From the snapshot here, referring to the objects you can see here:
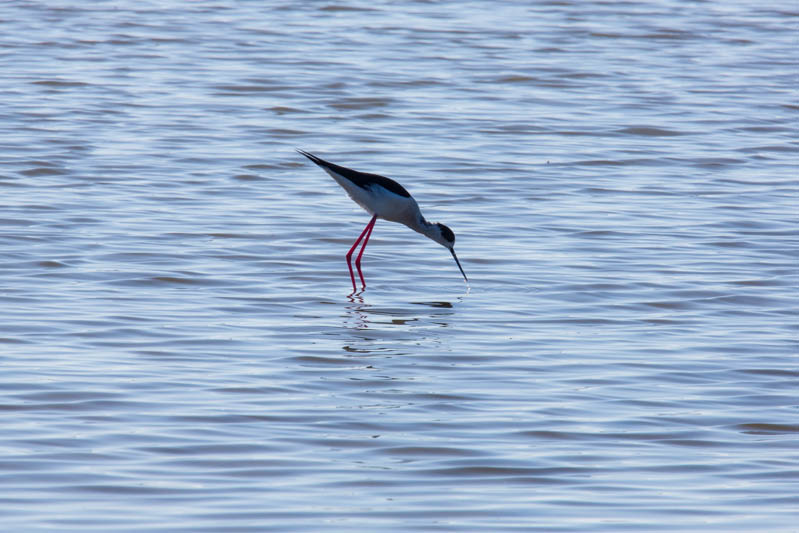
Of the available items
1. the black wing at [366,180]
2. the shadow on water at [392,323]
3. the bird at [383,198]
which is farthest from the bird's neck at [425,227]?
the shadow on water at [392,323]

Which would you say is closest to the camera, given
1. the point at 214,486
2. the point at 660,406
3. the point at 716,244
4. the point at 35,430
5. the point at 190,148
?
the point at 214,486

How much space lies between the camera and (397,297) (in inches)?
360

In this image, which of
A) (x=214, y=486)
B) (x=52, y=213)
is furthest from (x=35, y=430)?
(x=52, y=213)

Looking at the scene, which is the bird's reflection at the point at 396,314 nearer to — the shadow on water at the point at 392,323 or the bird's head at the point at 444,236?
the shadow on water at the point at 392,323

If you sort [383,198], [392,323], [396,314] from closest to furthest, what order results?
[392,323], [396,314], [383,198]

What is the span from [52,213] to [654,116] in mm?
7850

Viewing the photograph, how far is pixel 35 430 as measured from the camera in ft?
A: 19.3

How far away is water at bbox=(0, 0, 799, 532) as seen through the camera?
5469 mm

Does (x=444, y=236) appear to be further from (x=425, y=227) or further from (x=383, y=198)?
(x=383, y=198)

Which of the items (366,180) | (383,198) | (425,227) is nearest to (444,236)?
(425,227)

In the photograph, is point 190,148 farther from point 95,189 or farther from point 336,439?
point 336,439

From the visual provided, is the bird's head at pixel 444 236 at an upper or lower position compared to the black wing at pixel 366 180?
lower

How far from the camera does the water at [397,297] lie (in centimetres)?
547

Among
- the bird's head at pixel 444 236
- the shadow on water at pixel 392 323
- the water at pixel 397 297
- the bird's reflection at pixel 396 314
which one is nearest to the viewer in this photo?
the water at pixel 397 297
